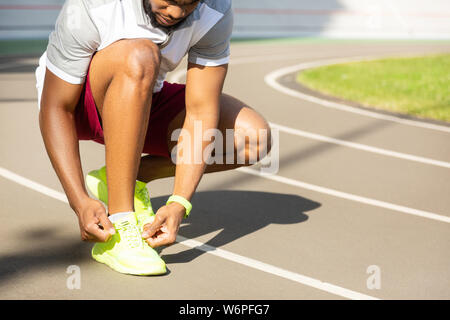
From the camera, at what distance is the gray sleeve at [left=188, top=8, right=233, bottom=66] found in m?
3.78

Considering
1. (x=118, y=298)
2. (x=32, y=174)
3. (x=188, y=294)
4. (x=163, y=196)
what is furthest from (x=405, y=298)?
(x=32, y=174)

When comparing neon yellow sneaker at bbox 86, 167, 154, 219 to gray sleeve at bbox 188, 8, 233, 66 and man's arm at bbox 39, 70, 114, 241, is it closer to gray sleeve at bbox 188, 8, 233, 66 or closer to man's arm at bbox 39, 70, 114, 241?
man's arm at bbox 39, 70, 114, 241

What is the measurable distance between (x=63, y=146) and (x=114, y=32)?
62 cm

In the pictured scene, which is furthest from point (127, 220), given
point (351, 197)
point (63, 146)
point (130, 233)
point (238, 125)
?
point (351, 197)

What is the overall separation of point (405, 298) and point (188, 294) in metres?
1.04

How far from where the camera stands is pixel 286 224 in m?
4.60

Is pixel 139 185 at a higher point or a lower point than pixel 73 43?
lower

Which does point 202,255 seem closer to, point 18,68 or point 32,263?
point 32,263

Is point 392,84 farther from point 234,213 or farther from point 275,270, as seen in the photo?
point 275,270

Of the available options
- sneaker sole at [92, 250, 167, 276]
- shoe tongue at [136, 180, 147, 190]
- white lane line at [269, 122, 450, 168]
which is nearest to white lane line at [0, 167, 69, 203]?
shoe tongue at [136, 180, 147, 190]

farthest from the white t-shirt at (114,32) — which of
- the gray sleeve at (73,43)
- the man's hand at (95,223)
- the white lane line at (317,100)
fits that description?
the white lane line at (317,100)

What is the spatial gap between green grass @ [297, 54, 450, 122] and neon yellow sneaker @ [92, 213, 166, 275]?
19.7 ft

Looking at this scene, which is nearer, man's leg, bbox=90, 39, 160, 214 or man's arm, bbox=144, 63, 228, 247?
man's leg, bbox=90, 39, 160, 214

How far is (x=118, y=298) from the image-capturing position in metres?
3.33
